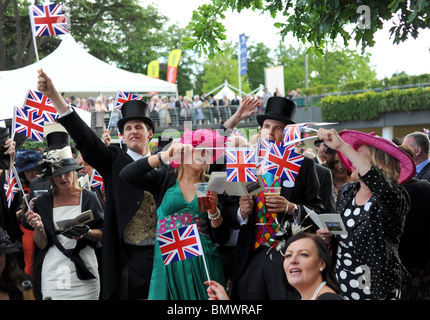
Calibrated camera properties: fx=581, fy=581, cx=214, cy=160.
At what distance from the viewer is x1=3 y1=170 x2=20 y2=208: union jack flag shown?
5455mm

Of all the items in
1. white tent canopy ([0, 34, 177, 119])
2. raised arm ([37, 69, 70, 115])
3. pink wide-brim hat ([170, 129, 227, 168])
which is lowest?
pink wide-brim hat ([170, 129, 227, 168])

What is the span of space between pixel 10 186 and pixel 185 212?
213 centimetres

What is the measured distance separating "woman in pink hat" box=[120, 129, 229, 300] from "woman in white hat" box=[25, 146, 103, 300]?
0.81m

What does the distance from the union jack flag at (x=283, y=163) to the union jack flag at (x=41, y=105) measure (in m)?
2.98

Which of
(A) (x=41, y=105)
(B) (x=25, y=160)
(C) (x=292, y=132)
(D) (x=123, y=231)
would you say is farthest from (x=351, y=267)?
(B) (x=25, y=160)

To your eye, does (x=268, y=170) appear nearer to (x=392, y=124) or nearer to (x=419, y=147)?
(x=419, y=147)

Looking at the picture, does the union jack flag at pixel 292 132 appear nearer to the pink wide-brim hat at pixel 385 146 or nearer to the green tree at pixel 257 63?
the pink wide-brim hat at pixel 385 146

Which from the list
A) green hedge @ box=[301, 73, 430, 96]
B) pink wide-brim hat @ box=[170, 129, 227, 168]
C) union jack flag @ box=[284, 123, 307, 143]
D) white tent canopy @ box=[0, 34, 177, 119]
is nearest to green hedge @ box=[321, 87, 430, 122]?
green hedge @ box=[301, 73, 430, 96]

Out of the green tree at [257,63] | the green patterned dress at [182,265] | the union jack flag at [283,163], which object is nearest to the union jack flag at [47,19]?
the green patterned dress at [182,265]

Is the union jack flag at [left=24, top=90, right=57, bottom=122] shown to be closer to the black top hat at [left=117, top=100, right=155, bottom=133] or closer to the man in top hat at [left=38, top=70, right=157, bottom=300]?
the black top hat at [left=117, top=100, right=155, bottom=133]

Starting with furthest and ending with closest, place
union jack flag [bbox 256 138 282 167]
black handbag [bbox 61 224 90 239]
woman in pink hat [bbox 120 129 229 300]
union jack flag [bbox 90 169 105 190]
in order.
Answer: union jack flag [bbox 90 169 105 190] < black handbag [bbox 61 224 90 239] < union jack flag [bbox 256 138 282 167] < woman in pink hat [bbox 120 129 229 300]

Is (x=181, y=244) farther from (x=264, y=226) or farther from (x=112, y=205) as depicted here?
(x=112, y=205)

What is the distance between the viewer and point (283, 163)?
4.26 metres

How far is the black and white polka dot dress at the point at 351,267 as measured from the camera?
12.9ft
